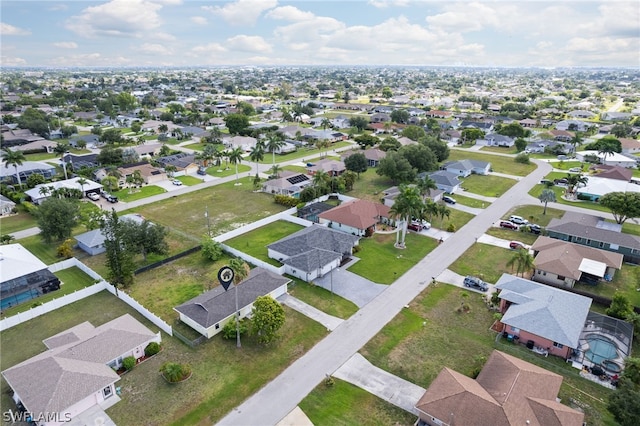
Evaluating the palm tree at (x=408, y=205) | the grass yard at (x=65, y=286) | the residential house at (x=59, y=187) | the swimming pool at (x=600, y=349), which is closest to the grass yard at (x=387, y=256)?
the palm tree at (x=408, y=205)

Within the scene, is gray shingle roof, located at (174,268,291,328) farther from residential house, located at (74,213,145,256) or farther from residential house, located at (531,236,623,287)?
residential house, located at (531,236,623,287)

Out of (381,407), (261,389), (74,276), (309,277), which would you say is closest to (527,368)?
(381,407)

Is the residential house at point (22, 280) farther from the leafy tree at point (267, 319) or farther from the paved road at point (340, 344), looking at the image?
the paved road at point (340, 344)

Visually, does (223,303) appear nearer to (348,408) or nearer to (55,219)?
(348,408)

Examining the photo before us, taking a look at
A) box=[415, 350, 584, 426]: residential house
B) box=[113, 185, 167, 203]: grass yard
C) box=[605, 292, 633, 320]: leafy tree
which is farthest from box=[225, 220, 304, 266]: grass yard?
box=[605, 292, 633, 320]: leafy tree

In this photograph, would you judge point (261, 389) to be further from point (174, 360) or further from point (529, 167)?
point (529, 167)
